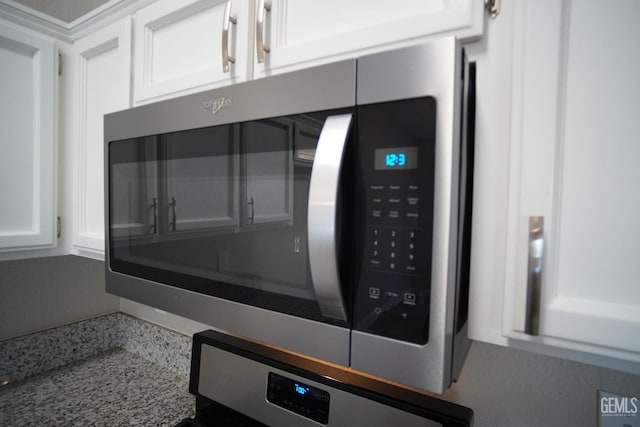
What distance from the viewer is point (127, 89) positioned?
0.82 m

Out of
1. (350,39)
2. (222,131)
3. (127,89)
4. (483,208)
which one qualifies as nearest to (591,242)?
(483,208)

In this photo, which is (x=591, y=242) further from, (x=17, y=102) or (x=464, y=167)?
(x=17, y=102)

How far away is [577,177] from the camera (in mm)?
377

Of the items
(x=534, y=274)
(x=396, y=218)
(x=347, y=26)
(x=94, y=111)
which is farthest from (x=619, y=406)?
(x=94, y=111)

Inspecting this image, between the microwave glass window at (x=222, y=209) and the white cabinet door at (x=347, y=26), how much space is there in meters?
0.15

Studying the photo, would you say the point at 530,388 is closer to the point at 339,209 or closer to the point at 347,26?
the point at 339,209

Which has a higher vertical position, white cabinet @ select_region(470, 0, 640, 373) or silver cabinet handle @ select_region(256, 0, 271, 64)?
silver cabinet handle @ select_region(256, 0, 271, 64)

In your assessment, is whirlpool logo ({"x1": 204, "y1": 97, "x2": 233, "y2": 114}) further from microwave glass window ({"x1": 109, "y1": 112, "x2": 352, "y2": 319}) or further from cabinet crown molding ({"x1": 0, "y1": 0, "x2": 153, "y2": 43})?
cabinet crown molding ({"x1": 0, "y1": 0, "x2": 153, "y2": 43})

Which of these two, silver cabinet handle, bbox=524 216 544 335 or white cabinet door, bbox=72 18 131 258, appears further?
white cabinet door, bbox=72 18 131 258

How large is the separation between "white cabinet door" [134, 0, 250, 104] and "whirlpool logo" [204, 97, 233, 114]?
103 millimetres

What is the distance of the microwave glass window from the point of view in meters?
0.47

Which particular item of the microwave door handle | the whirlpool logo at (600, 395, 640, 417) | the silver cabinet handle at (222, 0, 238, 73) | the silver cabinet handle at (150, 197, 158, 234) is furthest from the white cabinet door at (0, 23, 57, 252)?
the whirlpool logo at (600, 395, 640, 417)

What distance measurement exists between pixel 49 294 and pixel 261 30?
131 centimetres

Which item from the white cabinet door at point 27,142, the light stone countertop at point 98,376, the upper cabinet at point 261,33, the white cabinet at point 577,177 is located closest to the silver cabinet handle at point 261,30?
the upper cabinet at point 261,33
